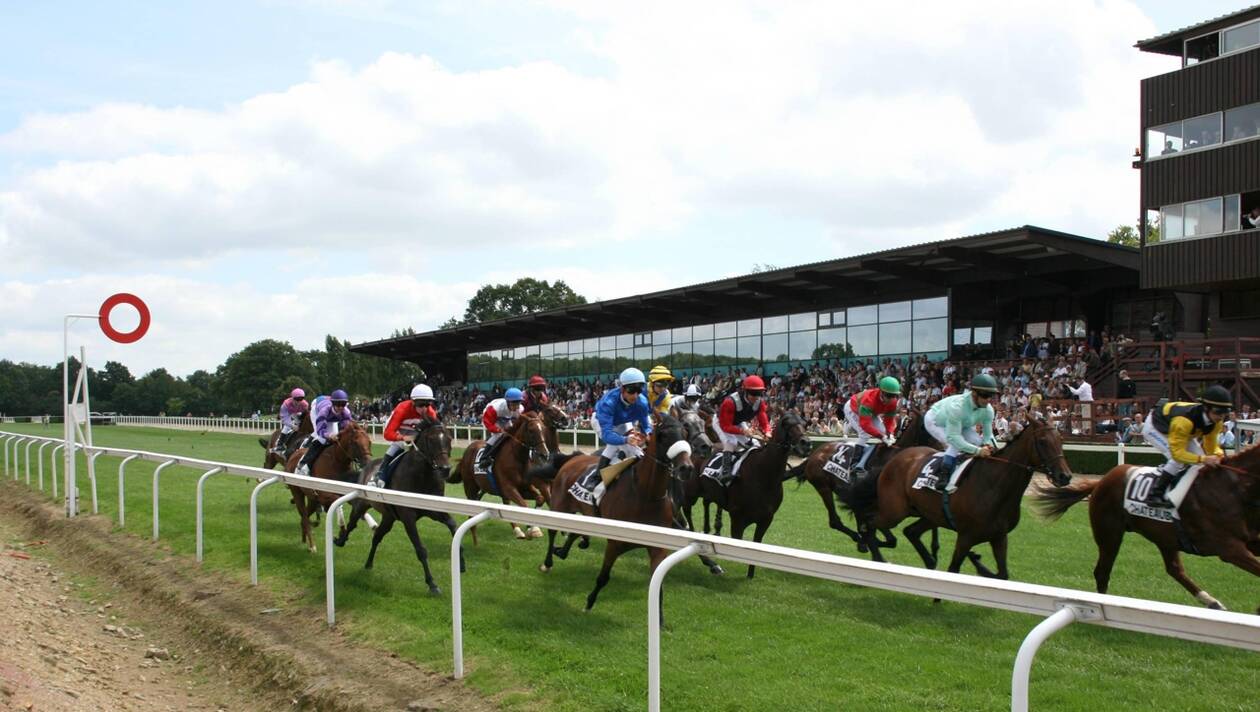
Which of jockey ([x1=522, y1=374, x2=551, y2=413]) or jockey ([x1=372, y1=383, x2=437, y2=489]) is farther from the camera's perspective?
jockey ([x1=522, y1=374, x2=551, y2=413])

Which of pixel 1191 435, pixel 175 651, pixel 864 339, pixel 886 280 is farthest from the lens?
pixel 864 339

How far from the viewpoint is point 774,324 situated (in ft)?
102

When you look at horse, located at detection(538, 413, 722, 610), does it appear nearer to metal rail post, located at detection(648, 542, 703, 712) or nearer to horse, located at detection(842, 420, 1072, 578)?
metal rail post, located at detection(648, 542, 703, 712)

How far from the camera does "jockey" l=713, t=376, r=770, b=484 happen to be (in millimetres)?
9336

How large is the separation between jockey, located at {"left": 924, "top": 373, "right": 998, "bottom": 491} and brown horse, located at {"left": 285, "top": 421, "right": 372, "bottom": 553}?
516 centimetres

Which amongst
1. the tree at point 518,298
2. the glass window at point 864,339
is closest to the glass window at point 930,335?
the glass window at point 864,339

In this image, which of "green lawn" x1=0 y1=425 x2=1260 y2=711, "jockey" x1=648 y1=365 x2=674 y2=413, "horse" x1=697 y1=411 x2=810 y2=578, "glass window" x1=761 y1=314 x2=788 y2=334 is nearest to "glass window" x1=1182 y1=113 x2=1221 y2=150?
"glass window" x1=761 y1=314 x2=788 y2=334

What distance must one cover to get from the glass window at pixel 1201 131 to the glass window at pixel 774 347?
1248 centimetres

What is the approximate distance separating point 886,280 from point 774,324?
4917mm

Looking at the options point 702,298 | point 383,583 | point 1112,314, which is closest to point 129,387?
point 702,298

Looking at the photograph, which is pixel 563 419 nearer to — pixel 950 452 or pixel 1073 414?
pixel 950 452

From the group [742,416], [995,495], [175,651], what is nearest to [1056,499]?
[995,495]

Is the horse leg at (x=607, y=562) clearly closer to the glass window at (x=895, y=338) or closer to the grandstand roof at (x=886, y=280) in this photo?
the grandstand roof at (x=886, y=280)

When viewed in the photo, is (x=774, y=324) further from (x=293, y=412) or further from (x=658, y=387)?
(x=658, y=387)
